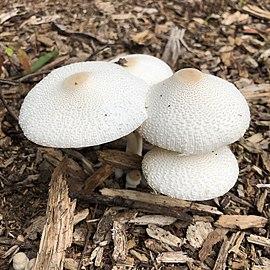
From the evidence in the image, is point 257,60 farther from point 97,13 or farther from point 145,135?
point 145,135

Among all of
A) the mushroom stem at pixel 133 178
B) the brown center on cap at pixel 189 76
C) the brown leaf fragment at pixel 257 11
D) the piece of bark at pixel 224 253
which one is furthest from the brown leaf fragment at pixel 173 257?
the brown leaf fragment at pixel 257 11

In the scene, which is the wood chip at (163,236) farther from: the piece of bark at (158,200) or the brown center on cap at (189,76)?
the brown center on cap at (189,76)

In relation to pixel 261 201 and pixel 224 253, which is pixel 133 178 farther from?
pixel 261 201

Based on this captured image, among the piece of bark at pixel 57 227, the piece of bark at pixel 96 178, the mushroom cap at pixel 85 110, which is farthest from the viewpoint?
the piece of bark at pixel 96 178

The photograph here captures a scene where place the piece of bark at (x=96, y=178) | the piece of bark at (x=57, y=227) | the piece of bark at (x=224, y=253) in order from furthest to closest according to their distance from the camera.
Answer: the piece of bark at (x=96, y=178) < the piece of bark at (x=224, y=253) < the piece of bark at (x=57, y=227)

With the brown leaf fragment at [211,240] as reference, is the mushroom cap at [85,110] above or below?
above

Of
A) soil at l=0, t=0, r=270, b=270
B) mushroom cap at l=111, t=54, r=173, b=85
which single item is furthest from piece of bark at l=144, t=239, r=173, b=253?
mushroom cap at l=111, t=54, r=173, b=85

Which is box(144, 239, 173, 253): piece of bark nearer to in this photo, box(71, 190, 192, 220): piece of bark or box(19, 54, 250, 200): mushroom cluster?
box(71, 190, 192, 220): piece of bark

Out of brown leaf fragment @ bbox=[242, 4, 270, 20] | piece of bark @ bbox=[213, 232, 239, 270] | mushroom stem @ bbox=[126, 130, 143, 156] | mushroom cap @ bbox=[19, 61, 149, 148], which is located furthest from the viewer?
brown leaf fragment @ bbox=[242, 4, 270, 20]
